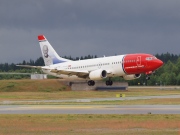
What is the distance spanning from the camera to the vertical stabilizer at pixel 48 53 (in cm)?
10112

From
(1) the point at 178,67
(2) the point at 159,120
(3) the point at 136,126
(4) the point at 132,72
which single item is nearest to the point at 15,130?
(3) the point at 136,126

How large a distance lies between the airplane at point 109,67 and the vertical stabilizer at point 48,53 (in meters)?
0.03

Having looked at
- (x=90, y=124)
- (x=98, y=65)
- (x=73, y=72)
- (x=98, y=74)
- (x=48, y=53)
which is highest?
(x=48, y=53)

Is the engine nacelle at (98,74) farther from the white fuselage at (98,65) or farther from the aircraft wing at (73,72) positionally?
the aircraft wing at (73,72)

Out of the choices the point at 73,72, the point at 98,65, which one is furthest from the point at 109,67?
the point at 73,72

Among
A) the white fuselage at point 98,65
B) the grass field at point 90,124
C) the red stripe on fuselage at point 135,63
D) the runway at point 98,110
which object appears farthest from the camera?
the white fuselage at point 98,65

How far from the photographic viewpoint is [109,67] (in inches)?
3418

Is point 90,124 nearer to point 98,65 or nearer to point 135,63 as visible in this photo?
point 135,63

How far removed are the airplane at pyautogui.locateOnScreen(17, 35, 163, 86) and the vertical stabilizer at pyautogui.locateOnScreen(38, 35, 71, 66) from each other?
33 mm

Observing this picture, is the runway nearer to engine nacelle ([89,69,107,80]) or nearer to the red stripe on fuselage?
the red stripe on fuselage

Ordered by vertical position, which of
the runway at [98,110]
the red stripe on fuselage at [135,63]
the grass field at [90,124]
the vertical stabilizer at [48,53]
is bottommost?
the grass field at [90,124]

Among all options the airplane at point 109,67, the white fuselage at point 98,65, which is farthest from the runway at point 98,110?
the white fuselage at point 98,65

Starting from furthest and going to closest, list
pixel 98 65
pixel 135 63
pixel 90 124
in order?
pixel 98 65 < pixel 135 63 < pixel 90 124

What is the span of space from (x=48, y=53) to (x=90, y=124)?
6936 cm
